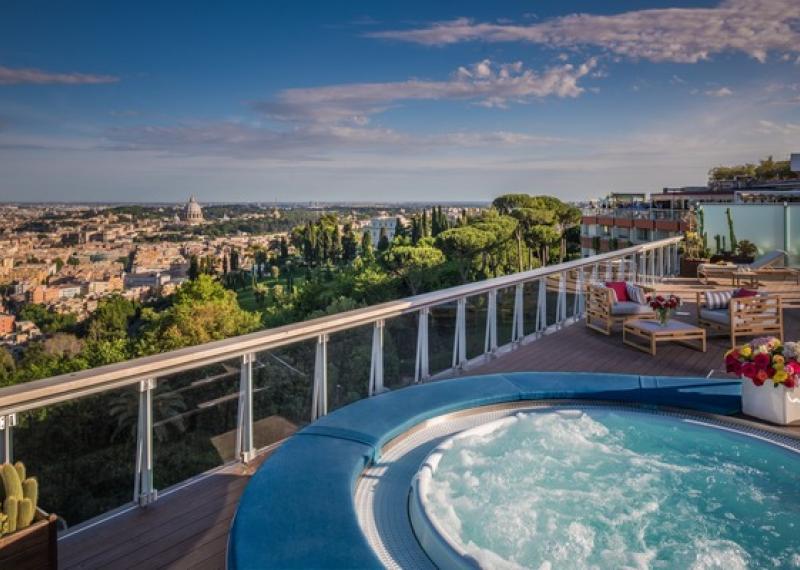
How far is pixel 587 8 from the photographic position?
61.8 feet

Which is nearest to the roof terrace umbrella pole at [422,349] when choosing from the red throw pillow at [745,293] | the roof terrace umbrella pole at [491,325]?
the roof terrace umbrella pole at [491,325]

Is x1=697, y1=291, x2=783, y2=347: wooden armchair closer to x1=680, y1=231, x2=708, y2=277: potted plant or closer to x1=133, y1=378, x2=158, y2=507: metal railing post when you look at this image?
x1=133, y1=378, x2=158, y2=507: metal railing post

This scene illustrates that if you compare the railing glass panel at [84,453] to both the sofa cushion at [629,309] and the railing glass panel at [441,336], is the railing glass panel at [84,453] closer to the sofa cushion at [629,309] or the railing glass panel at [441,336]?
the railing glass panel at [441,336]

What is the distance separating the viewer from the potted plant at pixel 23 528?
1.97 m

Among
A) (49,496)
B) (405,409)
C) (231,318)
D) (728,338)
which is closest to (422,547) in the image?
(405,409)

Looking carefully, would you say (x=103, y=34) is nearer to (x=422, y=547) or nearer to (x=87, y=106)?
(x=87, y=106)

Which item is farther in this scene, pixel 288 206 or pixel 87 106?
pixel 288 206

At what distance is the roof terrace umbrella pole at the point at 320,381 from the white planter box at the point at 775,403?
3.11 m

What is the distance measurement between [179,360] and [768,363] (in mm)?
4024

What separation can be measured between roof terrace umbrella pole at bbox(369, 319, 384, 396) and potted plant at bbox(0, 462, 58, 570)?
8.59 feet

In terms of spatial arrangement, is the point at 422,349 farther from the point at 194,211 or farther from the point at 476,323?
the point at 194,211

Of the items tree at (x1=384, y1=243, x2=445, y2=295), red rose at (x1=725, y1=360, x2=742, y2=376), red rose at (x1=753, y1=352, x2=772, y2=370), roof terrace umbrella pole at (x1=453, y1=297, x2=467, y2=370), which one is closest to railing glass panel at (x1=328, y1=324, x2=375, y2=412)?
roof terrace umbrella pole at (x1=453, y1=297, x2=467, y2=370)

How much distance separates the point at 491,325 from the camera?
610cm

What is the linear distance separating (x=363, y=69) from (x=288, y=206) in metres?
42.5
